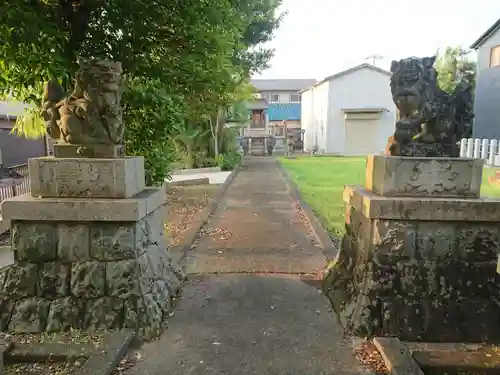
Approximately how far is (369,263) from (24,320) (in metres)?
3.16

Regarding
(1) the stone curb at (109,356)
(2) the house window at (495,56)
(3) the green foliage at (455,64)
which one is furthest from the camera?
(3) the green foliage at (455,64)

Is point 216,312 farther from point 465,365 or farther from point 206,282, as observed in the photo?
point 465,365

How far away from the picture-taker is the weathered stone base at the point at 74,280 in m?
3.55

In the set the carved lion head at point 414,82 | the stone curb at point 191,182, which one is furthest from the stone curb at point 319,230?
the stone curb at point 191,182

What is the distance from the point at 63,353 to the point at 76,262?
775 millimetres

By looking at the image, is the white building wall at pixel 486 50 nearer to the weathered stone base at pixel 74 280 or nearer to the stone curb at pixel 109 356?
the weathered stone base at pixel 74 280

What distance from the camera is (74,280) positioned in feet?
11.7

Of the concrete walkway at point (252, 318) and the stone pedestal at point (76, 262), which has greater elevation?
the stone pedestal at point (76, 262)

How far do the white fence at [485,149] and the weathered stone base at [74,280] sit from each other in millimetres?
16074

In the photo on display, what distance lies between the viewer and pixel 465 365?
3047 millimetres

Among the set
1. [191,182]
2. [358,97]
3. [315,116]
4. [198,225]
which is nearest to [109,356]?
[198,225]

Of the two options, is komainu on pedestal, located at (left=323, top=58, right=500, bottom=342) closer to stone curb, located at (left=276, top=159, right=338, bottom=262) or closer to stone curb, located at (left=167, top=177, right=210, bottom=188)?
stone curb, located at (left=276, top=159, right=338, bottom=262)

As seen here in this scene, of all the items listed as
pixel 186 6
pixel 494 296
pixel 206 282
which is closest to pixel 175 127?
pixel 186 6

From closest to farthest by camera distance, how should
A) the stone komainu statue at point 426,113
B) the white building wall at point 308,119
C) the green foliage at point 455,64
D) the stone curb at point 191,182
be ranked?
the stone komainu statue at point 426,113 → the stone curb at point 191,182 → the green foliage at point 455,64 → the white building wall at point 308,119
